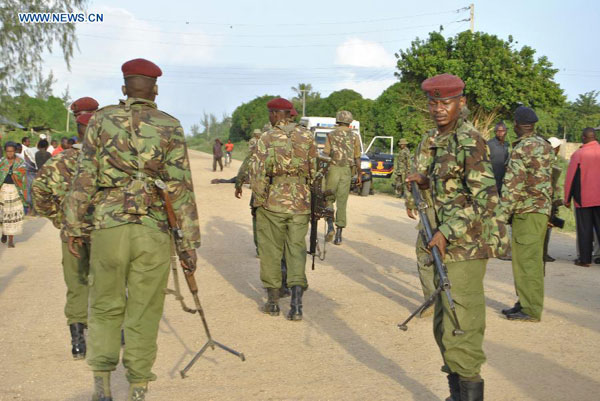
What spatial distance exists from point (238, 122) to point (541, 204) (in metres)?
74.3

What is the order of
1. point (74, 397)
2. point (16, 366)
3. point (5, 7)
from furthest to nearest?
point (5, 7)
point (16, 366)
point (74, 397)

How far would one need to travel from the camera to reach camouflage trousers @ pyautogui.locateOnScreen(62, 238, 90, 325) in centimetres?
557

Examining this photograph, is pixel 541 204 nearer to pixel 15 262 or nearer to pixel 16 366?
pixel 16 366

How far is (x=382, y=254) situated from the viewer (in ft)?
36.1

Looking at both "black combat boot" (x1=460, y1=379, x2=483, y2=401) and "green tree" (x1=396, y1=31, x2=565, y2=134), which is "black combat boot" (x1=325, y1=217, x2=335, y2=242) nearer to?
"black combat boot" (x1=460, y1=379, x2=483, y2=401)

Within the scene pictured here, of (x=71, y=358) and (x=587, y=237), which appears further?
(x=587, y=237)

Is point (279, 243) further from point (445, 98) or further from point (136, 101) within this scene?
point (445, 98)

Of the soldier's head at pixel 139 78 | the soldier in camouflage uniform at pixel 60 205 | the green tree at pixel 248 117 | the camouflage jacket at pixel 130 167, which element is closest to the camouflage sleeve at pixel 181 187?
the camouflage jacket at pixel 130 167

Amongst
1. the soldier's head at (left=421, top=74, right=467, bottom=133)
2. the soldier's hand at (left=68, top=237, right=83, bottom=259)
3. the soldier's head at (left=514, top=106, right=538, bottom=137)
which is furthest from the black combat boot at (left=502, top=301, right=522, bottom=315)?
the soldier's hand at (left=68, top=237, right=83, bottom=259)

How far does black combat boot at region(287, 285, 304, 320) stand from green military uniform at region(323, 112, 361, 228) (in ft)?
14.6

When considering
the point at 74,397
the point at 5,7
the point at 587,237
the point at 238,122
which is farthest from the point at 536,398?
the point at 238,122

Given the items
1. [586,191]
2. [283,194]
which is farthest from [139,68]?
[586,191]

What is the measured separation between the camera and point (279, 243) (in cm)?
722

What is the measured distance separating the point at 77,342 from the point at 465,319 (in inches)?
126
